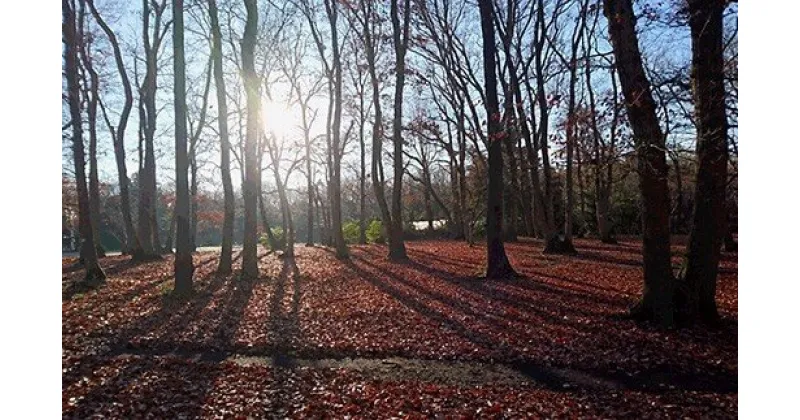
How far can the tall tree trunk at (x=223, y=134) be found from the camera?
9.55 metres

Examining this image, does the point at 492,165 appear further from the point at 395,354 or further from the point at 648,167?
the point at 395,354

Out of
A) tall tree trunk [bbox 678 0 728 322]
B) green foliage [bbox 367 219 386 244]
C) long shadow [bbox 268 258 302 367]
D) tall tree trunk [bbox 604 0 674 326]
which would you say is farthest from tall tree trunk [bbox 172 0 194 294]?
green foliage [bbox 367 219 386 244]

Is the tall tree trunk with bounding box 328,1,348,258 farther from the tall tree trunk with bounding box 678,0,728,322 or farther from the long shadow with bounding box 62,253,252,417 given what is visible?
the tall tree trunk with bounding box 678,0,728,322

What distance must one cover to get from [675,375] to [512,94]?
402 inches

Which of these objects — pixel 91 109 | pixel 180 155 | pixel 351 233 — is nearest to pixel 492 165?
pixel 180 155

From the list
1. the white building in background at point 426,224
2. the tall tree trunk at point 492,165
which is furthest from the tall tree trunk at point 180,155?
the white building in background at point 426,224

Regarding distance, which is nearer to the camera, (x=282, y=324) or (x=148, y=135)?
(x=282, y=324)

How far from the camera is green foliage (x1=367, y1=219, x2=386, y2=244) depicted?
24097mm

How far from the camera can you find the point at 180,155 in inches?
292

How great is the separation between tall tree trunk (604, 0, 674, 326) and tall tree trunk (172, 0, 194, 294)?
5.97 m

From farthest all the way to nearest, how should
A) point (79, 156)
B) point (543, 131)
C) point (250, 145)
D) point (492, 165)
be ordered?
1. point (543, 131)
2. point (250, 145)
3. point (492, 165)
4. point (79, 156)

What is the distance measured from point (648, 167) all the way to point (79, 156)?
8.45 m

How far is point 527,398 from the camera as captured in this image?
11.7 ft
